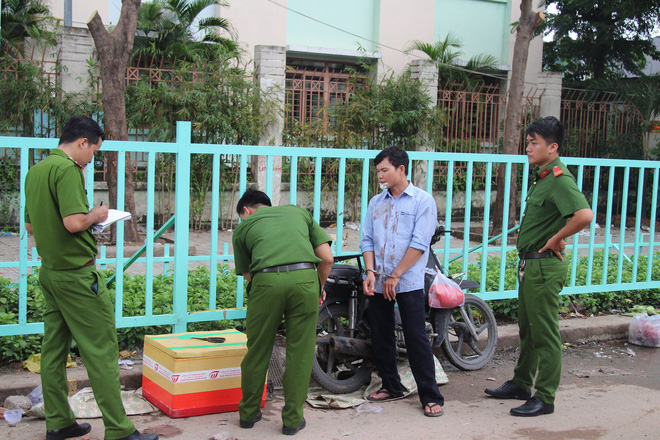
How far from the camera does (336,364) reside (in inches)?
196

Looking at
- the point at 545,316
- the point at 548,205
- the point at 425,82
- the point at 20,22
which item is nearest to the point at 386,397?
the point at 545,316

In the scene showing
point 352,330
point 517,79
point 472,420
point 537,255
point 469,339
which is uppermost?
point 517,79

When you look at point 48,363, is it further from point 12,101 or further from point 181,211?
point 12,101

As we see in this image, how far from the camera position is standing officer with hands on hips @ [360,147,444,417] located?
4.48m

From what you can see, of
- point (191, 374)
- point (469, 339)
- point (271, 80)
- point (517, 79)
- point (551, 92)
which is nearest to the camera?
point (191, 374)

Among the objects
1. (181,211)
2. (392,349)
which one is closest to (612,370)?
(392,349)

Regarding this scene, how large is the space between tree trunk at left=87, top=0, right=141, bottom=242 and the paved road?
5.07m

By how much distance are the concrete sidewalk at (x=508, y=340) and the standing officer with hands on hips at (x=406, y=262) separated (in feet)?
4.21

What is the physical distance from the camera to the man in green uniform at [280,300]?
3.94m

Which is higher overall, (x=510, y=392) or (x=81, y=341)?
(x=81, y=341)

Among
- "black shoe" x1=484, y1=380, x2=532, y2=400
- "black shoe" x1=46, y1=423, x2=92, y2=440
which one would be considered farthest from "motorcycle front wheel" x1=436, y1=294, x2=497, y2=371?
"black shoe" x1=46, y1=423, x2=92, y2=440

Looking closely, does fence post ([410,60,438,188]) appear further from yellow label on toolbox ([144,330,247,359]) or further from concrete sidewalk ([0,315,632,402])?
yellow label on toolbox ([144,330,247,359])

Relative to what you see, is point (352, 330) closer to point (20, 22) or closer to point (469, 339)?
point (469, 339)

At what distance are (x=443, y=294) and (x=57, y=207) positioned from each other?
2.70 metres
